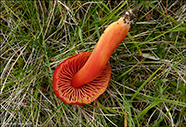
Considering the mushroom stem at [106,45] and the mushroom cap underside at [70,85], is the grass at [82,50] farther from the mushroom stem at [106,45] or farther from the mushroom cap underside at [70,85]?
the mushroom stem at [106,45]

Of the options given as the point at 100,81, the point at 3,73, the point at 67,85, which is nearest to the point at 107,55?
the point at 100,81

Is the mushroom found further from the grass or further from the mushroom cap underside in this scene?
the grass

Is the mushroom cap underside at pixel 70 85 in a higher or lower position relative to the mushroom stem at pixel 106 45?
lower

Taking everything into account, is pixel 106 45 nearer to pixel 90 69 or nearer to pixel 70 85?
pixel 90 69

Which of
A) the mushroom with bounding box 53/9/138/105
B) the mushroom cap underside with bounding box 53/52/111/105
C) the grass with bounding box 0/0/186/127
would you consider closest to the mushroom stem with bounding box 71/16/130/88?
the mushroom with bounding box 53/9/138/105

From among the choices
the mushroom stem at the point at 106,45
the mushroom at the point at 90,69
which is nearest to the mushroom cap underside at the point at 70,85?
the mushroom at the point at 90,69

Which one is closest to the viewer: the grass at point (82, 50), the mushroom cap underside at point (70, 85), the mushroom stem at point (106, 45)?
the mushroom stem at point (106, 45)

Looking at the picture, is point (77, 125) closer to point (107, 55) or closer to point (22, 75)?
point (22, 75)
